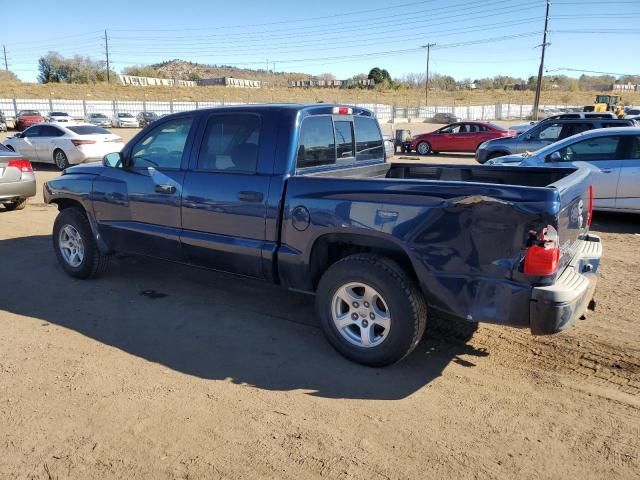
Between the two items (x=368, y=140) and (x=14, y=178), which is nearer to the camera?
(x=368, y=140)

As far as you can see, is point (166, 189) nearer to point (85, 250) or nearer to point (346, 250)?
point (85, 250)

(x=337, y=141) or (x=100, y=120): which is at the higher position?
(x=337, y=141)

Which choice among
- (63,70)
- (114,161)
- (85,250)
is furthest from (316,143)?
(63,70)

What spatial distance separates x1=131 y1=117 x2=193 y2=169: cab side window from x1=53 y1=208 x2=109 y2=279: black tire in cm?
105

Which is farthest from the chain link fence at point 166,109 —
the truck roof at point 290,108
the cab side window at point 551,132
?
the truck roof at point 290,108

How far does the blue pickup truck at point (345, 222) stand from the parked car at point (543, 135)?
10.5m

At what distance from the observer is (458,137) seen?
74.1ft

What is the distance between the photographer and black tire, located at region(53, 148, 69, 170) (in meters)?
16.6

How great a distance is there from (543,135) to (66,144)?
14.6 meters

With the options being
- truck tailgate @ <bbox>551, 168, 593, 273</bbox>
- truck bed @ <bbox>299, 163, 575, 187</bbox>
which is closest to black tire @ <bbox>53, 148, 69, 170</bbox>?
truck bed @ <bbox>299, 163, 575, 187</bbox>

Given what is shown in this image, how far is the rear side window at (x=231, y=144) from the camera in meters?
4.35

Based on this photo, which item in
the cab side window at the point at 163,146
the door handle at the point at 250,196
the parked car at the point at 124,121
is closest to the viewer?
the door handle at the point at 250,196

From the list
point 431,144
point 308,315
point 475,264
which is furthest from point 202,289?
point 431,144

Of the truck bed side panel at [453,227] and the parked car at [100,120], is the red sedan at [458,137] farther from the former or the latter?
the parked car at [100,120]
